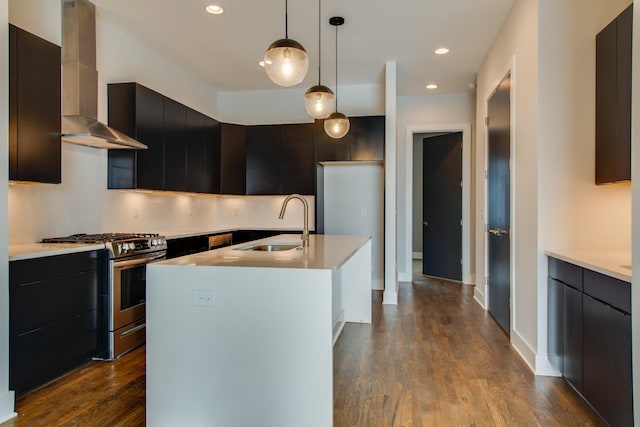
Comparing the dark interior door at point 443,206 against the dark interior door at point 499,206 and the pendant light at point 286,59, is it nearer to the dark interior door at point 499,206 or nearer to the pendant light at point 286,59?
the dark interior door at point 499,206

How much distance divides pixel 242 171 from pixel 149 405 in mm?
3856

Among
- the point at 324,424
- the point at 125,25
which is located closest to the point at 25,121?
the point at 125,25

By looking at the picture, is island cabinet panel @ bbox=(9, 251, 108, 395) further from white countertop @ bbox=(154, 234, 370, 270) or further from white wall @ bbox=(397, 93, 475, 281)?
white wall @ bbox=(397, 93, 475, 281)

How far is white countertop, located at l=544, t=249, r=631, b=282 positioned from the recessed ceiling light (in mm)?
3246

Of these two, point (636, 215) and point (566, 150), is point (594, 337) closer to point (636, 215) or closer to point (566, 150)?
point (636, 215)

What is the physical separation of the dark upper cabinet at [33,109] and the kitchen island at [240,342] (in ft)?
4.62

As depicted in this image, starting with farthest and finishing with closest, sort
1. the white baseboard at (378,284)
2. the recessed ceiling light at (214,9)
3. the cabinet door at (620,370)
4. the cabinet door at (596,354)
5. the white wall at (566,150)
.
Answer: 1. the white baseboard at (378,284)
2. the recessed ceiling light at (214,9)
3. the white wall at (566,150)
4. the cabinet door at (596,354)
5. the cabinet door at (620,370)

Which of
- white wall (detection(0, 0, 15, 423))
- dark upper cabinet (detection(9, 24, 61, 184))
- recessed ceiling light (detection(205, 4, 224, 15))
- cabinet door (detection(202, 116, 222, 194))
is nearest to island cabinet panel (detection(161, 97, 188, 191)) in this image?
cabinet door (detection(202, 116, 222, 194))

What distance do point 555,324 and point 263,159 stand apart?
4.02m

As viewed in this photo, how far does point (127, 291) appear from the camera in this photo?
10.3ft

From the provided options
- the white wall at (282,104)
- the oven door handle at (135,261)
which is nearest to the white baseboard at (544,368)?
the oven door handle at (135,261)

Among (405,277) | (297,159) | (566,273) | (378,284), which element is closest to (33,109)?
(297,159)

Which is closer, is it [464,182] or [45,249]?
[45,249]

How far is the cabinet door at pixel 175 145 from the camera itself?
4.12m
